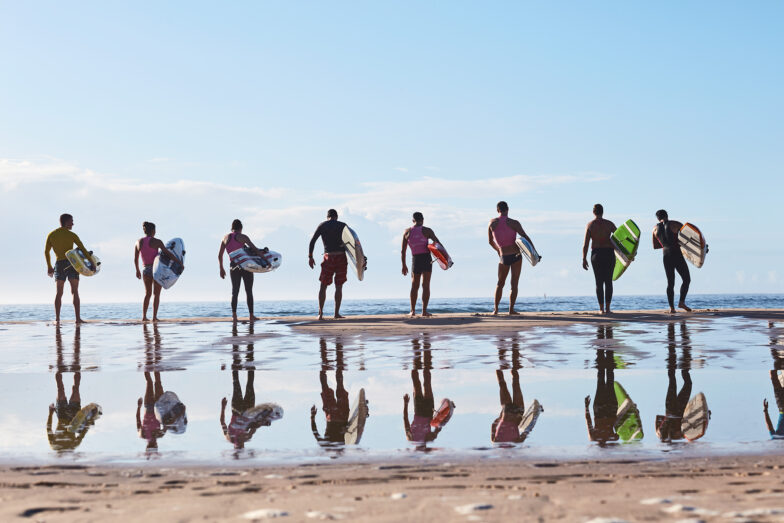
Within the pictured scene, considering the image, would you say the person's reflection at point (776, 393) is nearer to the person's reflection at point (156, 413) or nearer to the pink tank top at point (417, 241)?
the person's reflection at point (156, 413)

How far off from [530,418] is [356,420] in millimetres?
1134

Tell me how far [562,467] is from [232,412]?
8.27ft

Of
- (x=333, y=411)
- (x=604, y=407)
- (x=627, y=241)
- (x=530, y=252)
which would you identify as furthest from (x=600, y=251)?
(x=333, y=411)

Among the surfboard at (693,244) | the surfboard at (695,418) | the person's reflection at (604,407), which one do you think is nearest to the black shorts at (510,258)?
the surfboard at (693,244)

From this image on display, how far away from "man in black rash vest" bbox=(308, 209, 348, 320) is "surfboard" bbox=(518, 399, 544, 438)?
31.0 feet

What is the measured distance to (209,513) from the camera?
2.71 meters

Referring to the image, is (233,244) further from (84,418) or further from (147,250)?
(84,418)

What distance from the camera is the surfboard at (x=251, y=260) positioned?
569 inches

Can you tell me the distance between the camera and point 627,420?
14.7 ft

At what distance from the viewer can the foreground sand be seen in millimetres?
2682

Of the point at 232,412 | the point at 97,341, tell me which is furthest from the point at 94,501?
the point at 97,341

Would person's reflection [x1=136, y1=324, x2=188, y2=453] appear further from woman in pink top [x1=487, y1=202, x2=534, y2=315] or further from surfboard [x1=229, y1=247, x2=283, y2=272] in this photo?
woman in pink top [x1=487, y1=202, x2=534, y2=315]

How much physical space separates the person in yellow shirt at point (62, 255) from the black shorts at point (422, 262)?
7437 millimetres

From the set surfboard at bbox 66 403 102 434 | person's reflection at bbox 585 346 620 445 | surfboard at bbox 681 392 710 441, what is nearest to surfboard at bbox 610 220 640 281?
person's reflection at bbox 585 346 620 445
